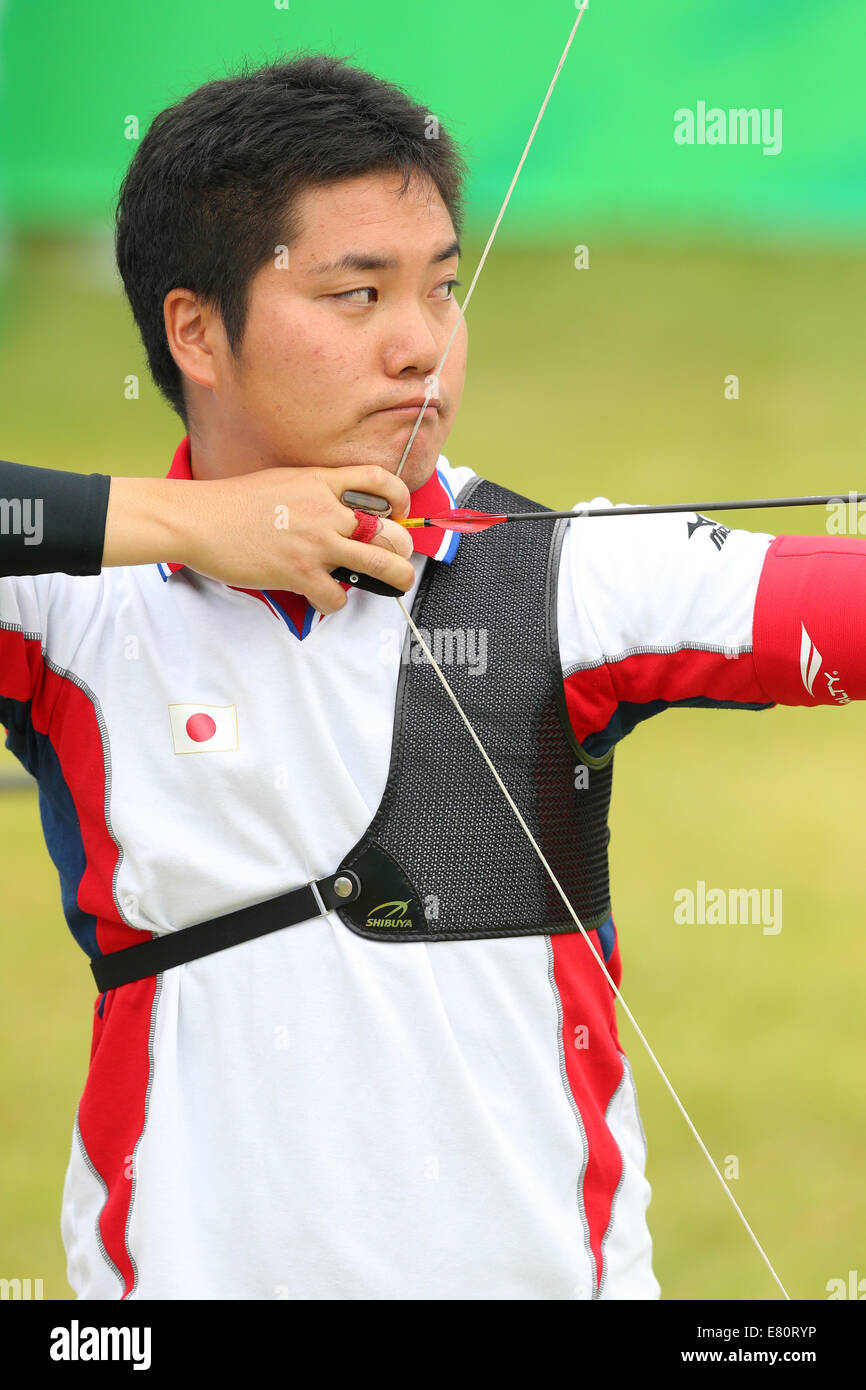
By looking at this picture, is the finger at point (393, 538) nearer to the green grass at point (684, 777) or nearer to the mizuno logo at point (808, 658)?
the mizuno logo at point (808, 658)

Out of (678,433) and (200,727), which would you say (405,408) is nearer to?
(200,727)

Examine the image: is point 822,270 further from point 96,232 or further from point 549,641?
point 549,641

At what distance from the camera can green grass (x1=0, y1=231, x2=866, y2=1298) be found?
9.36ft

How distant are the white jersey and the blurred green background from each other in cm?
52

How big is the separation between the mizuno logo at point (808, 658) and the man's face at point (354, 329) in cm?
29

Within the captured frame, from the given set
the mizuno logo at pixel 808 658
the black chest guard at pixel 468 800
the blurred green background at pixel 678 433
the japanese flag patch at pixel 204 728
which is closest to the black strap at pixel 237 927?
the black chest guard at pixel 468 800

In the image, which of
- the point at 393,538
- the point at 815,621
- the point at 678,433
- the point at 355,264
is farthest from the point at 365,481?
the point at 678,433

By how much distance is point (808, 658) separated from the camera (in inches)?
39.4

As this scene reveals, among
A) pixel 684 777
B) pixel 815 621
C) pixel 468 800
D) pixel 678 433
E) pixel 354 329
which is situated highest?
pixel 678 433

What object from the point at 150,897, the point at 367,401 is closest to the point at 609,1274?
the point at 150,897

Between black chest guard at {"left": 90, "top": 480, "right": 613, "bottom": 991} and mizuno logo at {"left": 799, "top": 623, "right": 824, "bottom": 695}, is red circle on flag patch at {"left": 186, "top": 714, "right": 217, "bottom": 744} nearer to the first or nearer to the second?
black chest guard at {"left": 90, "top": 480, "right": 613, "bottom": 991}

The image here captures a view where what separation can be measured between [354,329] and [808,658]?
1.21 feet

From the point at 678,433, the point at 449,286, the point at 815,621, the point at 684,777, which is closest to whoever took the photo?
the point at 815,621

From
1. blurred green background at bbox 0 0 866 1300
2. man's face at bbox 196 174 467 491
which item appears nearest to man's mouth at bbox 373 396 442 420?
man's face at bbox 196 174 467 491
